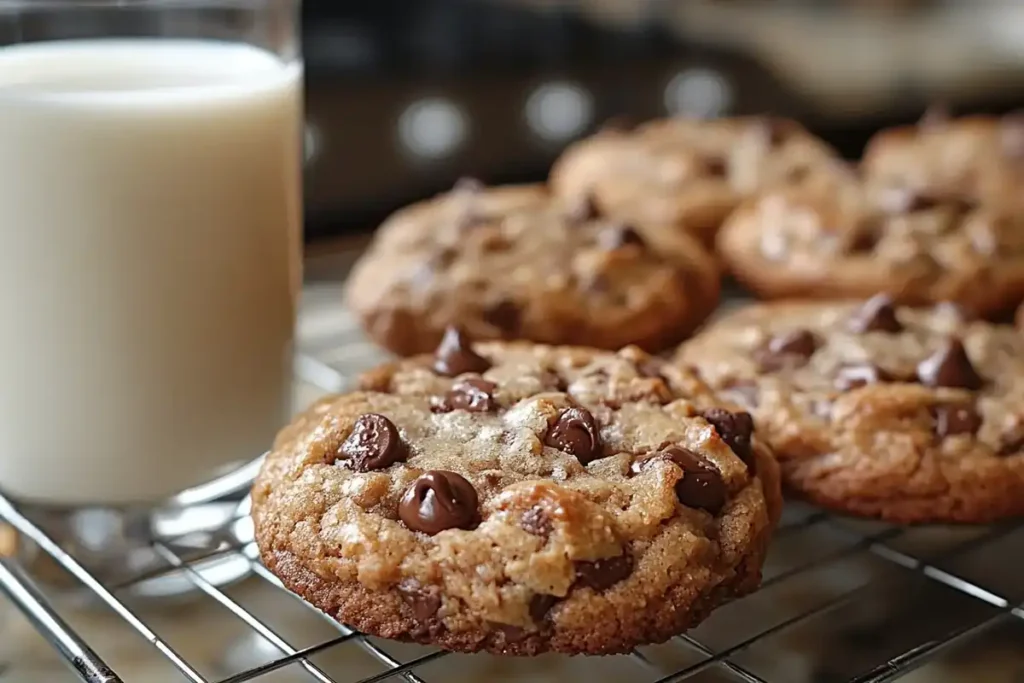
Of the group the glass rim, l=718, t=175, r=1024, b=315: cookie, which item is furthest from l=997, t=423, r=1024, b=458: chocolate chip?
the glass rim

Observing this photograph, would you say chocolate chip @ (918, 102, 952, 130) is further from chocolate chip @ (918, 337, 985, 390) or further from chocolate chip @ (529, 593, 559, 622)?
chocolate chip @ (529, 593, 559, 622)

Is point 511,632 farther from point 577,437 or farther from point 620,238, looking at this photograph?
point 620,238

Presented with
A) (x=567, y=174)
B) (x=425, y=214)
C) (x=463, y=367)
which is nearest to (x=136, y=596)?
(x=463, y=367)

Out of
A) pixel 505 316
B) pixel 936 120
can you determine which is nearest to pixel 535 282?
pixel 505 316

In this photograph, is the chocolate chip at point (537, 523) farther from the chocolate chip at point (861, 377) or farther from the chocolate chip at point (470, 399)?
the chocolate chip at point (861, 377)

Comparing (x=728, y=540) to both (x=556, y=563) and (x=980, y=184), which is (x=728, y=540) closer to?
(x=556, y=563)

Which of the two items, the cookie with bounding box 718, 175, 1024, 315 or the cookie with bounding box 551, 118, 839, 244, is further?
the cookie with bounding box 551, 118, 839, 244

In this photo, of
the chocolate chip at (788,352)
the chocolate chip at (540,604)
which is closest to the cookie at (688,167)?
the chocolate chip at (788,352)
